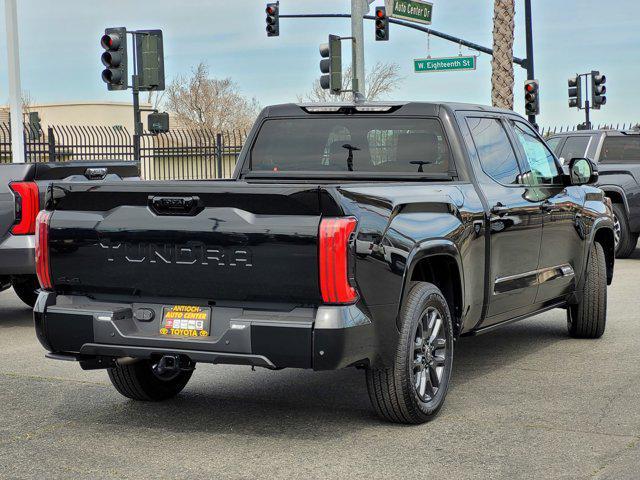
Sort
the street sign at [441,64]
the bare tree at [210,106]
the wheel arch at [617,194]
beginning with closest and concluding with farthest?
1. the wheel arch at [617,194]
2. the street sign at [441,64]
3. the bare tree at [210,106]

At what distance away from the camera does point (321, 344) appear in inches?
210

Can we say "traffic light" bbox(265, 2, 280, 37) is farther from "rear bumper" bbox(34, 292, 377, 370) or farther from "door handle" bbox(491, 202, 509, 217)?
"rear bumper" bbox(34, 292, 377, 370)

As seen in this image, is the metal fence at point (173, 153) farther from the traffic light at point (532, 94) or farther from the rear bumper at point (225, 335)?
the rear bumper at point (225, 335)

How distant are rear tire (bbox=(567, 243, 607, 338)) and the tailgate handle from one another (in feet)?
13.7

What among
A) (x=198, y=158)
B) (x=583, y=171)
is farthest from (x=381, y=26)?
(x=583, y=171)

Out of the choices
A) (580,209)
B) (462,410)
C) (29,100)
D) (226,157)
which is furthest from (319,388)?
(29,100)

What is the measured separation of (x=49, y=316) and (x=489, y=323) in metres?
2.91

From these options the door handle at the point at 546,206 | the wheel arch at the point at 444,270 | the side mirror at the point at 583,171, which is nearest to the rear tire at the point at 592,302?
the side mirror at the point at 583,171

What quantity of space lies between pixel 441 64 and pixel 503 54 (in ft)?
6.93

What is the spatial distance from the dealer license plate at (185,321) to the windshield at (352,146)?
2151 mm

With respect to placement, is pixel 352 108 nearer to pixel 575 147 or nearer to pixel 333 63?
pixel 575 147

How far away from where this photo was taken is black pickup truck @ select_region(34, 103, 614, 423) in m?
5.40

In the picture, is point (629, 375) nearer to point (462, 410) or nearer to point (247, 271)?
point (462, 410)

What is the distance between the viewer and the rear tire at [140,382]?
6.71 m
